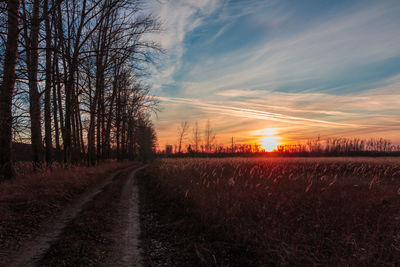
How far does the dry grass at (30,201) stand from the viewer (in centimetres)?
548

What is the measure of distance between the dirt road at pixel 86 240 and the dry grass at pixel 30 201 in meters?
0.38

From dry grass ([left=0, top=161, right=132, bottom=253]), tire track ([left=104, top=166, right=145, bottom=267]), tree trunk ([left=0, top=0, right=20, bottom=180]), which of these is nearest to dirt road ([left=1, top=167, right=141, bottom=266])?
tire track ([left=104, top=166, right=145, bottom=267])

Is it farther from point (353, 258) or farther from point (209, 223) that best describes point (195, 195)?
point (353, 258)

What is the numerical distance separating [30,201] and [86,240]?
3698 mm

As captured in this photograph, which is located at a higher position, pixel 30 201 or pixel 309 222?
pixel 30 201

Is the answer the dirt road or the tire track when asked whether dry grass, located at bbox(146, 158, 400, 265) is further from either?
the dirt road

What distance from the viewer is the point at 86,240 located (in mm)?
4957

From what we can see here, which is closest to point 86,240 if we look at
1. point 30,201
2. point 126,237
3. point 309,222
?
point 126,237

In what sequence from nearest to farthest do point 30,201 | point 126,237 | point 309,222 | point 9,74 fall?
point 309,222 < point 126,237 < point 30,201 < point 9,74

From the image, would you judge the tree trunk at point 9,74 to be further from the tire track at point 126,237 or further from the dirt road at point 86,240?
the tire track at point 126,237

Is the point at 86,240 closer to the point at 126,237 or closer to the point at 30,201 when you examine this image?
the point at 126,237

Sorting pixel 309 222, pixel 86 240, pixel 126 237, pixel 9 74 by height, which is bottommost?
pixel 126 237

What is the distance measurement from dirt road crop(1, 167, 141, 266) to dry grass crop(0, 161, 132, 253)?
384mm

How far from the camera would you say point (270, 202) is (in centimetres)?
611
